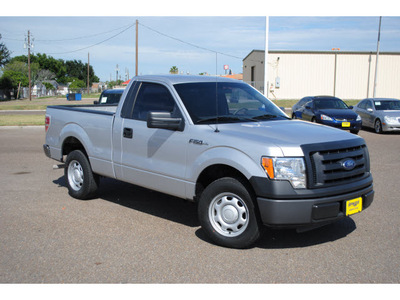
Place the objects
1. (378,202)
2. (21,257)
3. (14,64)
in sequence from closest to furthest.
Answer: (21,257) < (378,202) < (14,64)

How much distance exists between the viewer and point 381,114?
17.9 m

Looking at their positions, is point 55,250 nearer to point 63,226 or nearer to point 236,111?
point 63,226

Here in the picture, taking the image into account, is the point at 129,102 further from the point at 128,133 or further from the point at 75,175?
the point at 75,175

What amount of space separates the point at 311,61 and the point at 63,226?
145 feet

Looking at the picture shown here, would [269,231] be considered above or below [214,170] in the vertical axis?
below

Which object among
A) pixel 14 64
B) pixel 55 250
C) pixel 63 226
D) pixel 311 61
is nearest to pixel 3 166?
pixel 63 226

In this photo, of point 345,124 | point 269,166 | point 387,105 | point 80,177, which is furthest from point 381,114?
point 269,166

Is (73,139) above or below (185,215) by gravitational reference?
above

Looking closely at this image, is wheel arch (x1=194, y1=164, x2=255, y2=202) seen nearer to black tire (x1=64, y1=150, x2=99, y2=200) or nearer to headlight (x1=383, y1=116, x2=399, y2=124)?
black tire (x1=64, y1=150, x2=99, y2=200)

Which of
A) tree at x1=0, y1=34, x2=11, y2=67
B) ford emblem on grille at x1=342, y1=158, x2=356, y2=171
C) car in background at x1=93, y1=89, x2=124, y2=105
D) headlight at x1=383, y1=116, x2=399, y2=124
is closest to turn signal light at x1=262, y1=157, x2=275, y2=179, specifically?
ford emblem on grille at x1=342, y1=158, x2=356, y2=171

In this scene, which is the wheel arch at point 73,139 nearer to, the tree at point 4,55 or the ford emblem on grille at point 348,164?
the ford emblem on grille at point 348,164

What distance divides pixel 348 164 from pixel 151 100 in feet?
9.20

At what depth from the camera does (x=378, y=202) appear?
22.8ft

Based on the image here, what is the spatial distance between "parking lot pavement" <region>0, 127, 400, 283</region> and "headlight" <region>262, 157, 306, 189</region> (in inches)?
33.1
